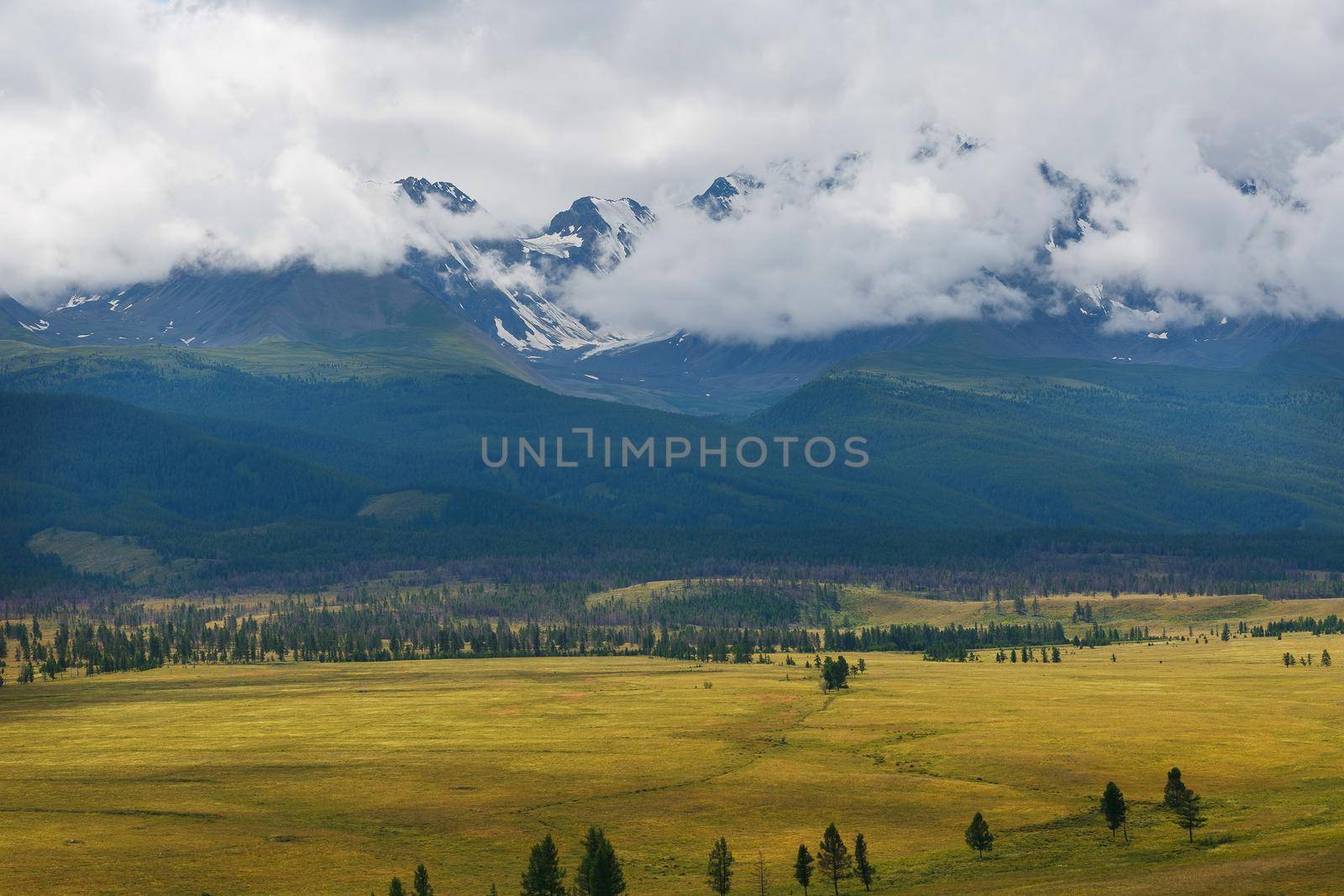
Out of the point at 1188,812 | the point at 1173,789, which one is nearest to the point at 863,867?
the point at 1188,812

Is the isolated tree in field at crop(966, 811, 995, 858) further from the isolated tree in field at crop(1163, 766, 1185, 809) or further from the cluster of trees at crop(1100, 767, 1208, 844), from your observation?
the isolated tree in field at crop(1163, 766, 1185, 809)

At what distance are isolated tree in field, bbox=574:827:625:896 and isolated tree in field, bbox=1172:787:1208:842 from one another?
45.7 meters

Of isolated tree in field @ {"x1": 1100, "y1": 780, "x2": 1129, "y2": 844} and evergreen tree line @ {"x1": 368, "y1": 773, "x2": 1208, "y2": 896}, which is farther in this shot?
isolated tree in field @ {"x1": 1100, "y1": 780, "x2": 1129, "y2": 844}

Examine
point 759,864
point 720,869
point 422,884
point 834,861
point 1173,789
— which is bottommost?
point 759,864

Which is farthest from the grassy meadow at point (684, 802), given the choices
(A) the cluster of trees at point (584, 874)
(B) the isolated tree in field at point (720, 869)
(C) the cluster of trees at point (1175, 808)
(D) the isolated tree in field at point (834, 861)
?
(A) the cluster of trees at point (584, 874)

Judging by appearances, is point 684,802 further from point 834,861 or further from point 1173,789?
point 1173,789

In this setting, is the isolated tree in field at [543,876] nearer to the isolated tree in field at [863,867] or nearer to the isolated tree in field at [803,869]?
the isolated tree in field at [803,869]

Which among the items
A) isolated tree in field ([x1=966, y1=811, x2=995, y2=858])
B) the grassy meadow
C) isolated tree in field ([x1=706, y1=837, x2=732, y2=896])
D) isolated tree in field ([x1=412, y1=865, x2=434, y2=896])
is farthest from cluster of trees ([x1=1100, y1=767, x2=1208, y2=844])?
isolated tree in field ([x1=412, y1=865, x2=434, y2=896])

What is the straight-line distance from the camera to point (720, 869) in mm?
112625

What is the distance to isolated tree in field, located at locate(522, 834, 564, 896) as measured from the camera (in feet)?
357

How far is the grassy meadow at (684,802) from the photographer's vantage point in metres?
117

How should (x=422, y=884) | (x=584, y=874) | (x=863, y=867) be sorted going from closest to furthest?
(x=422, y=884) < (x=584, y=874) < (x=863, y=867)

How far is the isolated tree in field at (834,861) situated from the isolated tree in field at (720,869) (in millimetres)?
6994

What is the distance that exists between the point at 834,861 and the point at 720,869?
327 inches
